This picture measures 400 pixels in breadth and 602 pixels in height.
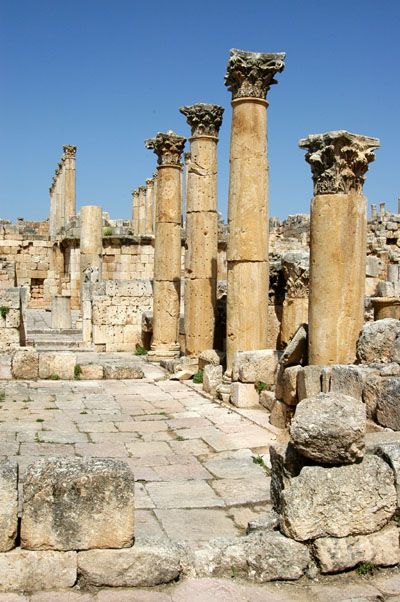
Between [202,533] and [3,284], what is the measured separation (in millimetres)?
27423

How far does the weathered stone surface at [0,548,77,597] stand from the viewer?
3.95 metres

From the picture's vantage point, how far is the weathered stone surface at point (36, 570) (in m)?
3.95

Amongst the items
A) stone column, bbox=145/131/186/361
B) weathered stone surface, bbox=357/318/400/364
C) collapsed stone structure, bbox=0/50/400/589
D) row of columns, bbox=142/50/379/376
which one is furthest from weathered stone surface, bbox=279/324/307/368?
stone column, bbox=145/131/186/361

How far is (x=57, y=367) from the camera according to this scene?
12969mm

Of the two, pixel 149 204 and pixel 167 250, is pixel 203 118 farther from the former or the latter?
pixel 149 204

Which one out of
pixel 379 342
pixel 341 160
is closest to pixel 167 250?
pixel 341 160

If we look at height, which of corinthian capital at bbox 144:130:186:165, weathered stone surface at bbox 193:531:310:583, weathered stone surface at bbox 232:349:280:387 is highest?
corinthian capital at bbox 144:130:186:165

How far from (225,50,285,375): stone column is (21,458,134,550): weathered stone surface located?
6.94 meters

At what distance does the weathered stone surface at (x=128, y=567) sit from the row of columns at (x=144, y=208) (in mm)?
31118

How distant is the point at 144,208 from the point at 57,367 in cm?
2750

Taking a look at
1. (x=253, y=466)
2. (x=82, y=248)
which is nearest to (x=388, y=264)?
(x=82, y=248)

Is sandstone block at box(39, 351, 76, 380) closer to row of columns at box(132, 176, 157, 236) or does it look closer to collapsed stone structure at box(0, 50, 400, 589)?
collapsed stone structure at box(0, 50, 400, 589)

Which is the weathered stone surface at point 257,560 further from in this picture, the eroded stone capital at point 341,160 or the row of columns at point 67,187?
the row of columns at point 67,187

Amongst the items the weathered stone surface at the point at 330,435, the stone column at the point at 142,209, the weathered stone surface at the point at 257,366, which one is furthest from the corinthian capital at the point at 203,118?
the stone column at the point at 142,209
